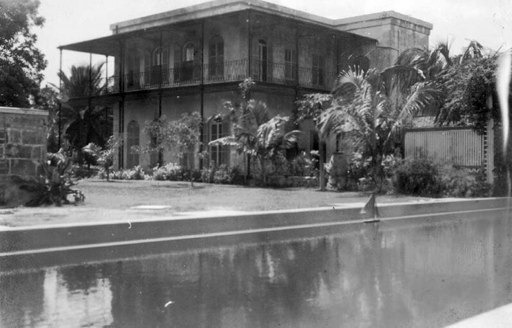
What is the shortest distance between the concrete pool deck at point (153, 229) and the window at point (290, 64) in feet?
47.2

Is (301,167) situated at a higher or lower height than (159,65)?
lower

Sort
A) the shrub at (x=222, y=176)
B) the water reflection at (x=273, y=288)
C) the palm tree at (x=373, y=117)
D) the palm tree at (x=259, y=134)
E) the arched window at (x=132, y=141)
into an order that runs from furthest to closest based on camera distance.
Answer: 1. the arched window at (x=132, y=141)
2. the shrub at (x=222, y=176)
3. the palm tree at (x=259, y=134)
4. the palm tree at (x=373, y=117)
5. the water reflection at (x=273, y=288)

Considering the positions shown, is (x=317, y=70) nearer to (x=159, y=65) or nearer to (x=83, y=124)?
(x=159, y=65)

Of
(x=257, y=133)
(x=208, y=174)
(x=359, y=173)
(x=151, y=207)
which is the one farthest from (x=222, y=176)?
(x=151, y=207)

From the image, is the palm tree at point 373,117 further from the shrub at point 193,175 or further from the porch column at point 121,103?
the porch column at point 121,103

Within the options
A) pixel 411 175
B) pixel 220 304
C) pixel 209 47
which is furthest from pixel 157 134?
pixel 220 304

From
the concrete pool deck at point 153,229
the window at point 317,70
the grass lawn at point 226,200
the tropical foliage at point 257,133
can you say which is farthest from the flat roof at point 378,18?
the concrete pool deck at point 153,229

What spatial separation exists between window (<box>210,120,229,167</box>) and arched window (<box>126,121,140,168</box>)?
505cm

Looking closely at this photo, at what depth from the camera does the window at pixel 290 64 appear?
27719 millimetres

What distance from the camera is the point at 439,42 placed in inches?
1011

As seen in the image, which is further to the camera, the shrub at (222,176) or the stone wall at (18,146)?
the shrub at (222,176)

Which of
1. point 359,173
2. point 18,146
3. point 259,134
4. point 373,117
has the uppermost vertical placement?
point 373,117

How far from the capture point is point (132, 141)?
30531 mm

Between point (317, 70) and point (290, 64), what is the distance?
1875 millimetres
